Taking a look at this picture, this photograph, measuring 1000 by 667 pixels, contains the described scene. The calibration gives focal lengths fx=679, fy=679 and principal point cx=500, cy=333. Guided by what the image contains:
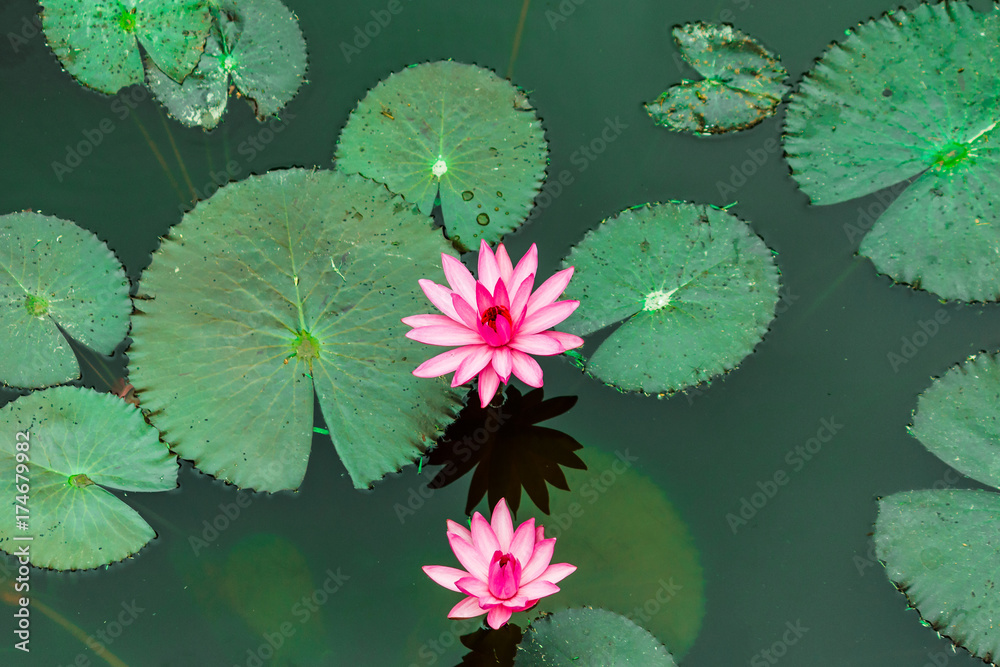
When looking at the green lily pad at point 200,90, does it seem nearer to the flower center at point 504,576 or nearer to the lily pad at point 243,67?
the lily pad at point 243,67

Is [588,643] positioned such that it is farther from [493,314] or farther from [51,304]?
[51,304]

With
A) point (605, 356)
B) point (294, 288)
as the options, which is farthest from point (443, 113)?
point (605, 356)

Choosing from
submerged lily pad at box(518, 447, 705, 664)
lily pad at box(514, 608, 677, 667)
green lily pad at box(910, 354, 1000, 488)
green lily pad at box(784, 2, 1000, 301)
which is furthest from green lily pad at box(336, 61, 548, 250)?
green lily pad at box(910, 354, 1000, 488)

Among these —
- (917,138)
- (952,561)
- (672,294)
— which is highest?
(917,138)

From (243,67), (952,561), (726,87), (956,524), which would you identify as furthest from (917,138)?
(243,67)

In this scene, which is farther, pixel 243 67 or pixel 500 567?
pixel 243 67

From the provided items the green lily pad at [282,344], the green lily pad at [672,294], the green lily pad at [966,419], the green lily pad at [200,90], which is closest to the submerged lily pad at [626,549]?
the green lily pad at [672,294]

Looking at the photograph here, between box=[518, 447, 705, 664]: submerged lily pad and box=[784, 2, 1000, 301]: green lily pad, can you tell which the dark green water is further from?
box=[784, 2, 1000, 301]: green lily pad
